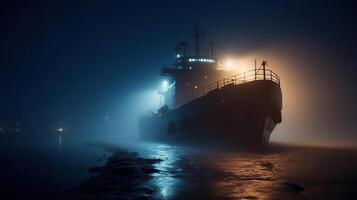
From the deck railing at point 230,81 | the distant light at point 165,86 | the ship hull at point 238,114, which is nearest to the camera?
the ship hull at point 238,114

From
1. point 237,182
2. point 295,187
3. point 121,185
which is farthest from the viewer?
point 237,182

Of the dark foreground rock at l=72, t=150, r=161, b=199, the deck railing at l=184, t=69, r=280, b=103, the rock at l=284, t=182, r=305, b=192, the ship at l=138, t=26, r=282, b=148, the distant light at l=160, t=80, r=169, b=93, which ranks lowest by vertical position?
the dark foreground rock at l=72, t=150, r=161, b=199

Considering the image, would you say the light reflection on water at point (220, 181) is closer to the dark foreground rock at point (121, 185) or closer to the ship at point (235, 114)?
the dark foreground rock at point (121, 185)

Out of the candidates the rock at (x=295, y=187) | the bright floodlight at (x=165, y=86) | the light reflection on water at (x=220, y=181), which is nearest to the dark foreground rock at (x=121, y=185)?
the light reflection on water at (x=220, y=181)

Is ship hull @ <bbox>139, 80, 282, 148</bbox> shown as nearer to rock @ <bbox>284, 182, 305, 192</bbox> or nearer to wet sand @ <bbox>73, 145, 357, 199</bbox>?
wet sand @ <bbox>73, 145, 357, 199</bbox>

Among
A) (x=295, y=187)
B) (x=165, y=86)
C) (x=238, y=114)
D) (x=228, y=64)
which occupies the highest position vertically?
(x=228, y=64)

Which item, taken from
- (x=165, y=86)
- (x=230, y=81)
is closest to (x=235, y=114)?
(x=230, y=81)

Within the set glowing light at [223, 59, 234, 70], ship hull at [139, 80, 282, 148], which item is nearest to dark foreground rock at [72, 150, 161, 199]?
ship hull at [139, 80, 282, 148]

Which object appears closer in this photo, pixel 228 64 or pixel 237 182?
pixel 237 182

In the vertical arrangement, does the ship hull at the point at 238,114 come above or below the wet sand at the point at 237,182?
above

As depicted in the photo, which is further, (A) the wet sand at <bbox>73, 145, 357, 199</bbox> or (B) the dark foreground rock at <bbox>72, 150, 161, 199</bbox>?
(B) the dark foreground rock at <bbox>72, 150, 161, 199</bbox>

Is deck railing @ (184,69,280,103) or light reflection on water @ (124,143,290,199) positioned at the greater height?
deck railing @ (184,69,280,103)

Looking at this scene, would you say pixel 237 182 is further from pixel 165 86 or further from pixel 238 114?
pixel 165 86

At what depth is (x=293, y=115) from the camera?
6725 centimetres
